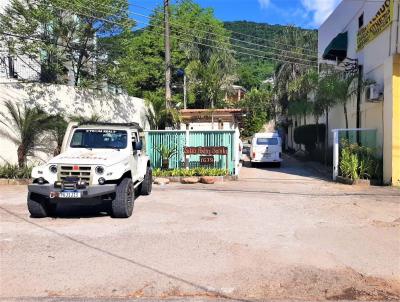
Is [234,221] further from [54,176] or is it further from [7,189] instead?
[7,189]

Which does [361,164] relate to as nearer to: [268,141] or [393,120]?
[393,120]

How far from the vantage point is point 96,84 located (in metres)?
20.6

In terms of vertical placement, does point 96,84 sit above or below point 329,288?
above

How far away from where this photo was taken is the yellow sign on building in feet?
50.8

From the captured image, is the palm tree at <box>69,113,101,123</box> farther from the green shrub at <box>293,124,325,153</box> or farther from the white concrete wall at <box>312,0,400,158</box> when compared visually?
the green shrub at <box>293,124,325,153</box>

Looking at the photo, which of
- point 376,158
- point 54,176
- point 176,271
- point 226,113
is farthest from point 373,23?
point 176,271

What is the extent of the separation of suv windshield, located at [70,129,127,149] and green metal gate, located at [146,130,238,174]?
6719 mm

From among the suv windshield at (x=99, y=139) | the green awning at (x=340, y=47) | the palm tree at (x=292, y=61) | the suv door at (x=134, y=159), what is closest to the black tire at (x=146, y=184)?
the suv door at (x=134, y=159)

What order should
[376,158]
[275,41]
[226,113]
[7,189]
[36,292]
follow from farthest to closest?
[275,41] < [226,113] < [376,158] < [7,189] < [36,292]

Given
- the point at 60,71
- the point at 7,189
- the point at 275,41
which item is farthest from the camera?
the point at 275,41

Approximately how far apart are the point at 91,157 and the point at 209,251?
3.88m

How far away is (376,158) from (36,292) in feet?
43.9

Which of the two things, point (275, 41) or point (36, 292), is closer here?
point (36, 292)

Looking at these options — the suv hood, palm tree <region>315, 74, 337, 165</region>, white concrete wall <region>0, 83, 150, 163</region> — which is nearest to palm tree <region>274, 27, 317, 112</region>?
palm tree <region>315, 74, 337, 165</region>
